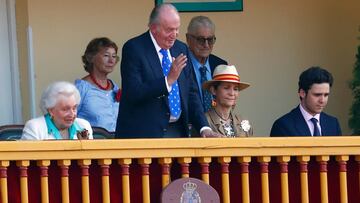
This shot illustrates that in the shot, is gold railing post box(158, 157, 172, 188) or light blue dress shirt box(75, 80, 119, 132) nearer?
gold railing post box(158, 157, 172, 188)

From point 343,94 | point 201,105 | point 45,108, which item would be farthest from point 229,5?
point 45,108

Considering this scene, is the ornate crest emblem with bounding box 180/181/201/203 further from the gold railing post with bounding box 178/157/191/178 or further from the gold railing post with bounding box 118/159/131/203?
the gold railing post with bounding box 118/159/131/203

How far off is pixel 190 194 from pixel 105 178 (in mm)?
579

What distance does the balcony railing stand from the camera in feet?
A: 31.1

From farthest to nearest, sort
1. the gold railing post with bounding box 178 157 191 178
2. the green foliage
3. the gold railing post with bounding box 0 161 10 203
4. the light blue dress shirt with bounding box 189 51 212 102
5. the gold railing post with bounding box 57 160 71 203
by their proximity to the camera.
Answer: the green foliage, the light blue dress shirt with bounding box 189 51 212 102, the gold railing post with bounding box 178 157 191 178, the gold railing post with bounding box 57 160 71 203, the gold railing post with bounding box 0 161 10 203

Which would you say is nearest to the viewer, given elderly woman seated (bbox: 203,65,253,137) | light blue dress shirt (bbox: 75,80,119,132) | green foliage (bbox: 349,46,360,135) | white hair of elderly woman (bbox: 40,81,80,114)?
white hair of elderly woman (bbox: 40,81,80,114)

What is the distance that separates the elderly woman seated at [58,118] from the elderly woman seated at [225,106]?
1.27 m

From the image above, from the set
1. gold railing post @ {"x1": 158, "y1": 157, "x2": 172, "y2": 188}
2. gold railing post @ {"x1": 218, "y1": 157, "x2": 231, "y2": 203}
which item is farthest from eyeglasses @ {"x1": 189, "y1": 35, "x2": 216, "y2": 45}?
gold railing post @ {"x1": 158, "y1": 157, "x2": 172, "y2": 188}

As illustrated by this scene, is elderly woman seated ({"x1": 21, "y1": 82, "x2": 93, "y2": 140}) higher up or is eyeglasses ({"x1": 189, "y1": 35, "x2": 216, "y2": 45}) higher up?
eyeglasses ({"x1": 189, "y1": 35, "x2": 216, "y2": 45})

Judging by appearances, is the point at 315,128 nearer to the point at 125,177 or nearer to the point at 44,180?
the point at 125,177

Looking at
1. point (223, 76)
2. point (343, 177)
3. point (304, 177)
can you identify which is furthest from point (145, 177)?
point (223, 76)

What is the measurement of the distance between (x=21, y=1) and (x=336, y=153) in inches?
144

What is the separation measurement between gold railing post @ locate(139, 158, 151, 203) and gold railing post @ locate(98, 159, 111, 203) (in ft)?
0.78

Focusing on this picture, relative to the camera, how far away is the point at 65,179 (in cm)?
952
